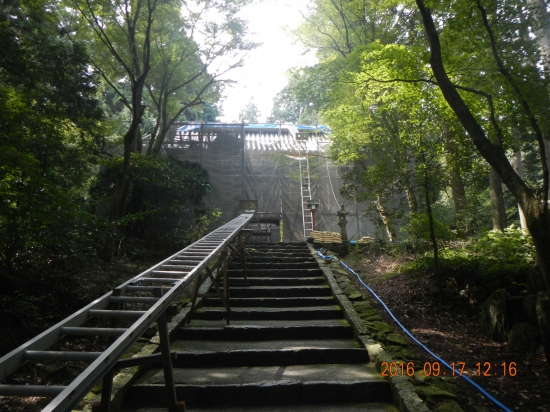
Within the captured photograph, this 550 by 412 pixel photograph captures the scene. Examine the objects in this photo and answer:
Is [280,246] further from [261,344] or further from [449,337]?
[449,337]

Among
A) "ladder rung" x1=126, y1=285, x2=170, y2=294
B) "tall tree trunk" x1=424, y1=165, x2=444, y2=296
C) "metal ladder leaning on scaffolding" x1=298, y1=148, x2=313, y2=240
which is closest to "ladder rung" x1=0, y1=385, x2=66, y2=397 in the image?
"ladder rung" x1=126, y1=285, x2=170, y2=294

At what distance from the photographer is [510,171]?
160 inches

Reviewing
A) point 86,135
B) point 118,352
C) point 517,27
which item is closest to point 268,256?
point 86,135

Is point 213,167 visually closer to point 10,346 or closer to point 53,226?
point 53,226

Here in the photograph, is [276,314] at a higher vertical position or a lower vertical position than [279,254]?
lower

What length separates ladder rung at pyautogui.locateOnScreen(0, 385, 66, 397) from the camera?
5.29ft

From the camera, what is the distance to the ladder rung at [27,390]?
1.61 meters

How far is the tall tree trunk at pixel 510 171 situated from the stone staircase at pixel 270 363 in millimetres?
2174

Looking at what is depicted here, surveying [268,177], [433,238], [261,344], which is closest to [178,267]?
[261,344]

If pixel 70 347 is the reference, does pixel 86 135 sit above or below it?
above

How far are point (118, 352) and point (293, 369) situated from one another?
2455 mm

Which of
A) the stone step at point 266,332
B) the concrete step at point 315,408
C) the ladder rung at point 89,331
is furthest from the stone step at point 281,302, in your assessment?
the ladder rung at point 89,331

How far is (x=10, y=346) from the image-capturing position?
178 inches

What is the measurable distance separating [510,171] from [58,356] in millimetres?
4450
